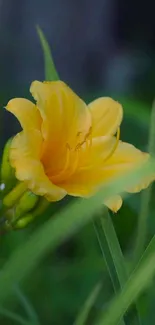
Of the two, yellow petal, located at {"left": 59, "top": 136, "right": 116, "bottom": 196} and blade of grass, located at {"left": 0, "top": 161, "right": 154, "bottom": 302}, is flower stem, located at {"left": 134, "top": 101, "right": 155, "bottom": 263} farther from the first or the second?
blade of grass, located at {"left": 0, "top": 161, "right": 154, "bottom": 302}

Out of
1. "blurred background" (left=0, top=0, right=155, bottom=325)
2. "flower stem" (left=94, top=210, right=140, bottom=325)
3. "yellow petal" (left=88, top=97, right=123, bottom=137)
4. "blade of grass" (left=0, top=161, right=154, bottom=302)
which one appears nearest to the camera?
"blade of grass" (left=0, top=161, right=154, bottom=302)

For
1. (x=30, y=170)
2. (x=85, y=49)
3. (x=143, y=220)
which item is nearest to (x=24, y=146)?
(x=30, y=170)

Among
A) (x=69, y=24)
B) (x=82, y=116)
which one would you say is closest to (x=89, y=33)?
(x=69, y=24)

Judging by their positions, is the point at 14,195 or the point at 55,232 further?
the point at 14,195

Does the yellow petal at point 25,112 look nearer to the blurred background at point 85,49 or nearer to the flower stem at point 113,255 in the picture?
the flower stem at point 113,255

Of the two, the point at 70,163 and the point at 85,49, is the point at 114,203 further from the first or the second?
the point at 85,49

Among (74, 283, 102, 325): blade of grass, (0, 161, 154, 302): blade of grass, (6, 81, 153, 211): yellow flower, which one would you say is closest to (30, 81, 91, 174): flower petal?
(6, 81, 153, 211): yellow flower
